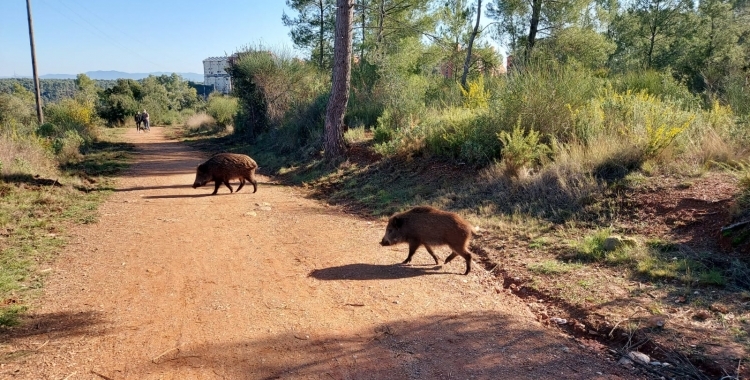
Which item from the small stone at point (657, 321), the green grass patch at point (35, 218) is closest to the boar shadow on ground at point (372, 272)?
the small stone at point (657, 321)

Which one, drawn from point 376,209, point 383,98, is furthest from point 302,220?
point 383,98

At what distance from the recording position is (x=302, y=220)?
330 inches

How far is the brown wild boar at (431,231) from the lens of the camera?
5.57 meters

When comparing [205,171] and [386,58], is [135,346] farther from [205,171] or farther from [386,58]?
[386,58]

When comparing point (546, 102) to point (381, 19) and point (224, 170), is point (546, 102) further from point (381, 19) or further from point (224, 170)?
point (381, 19)

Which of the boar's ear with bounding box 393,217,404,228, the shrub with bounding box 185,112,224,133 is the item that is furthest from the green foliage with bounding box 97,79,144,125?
the boar's ear with bounding box 393,217,404,228

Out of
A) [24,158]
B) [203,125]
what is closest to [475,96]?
[24,158]

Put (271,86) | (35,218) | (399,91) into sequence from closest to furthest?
1. (35,218)
2. (399,91)
3. (271,86)

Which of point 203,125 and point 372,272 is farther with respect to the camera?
point 203,125

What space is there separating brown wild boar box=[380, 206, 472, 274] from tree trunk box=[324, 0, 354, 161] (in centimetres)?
755

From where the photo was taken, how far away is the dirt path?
3590mm

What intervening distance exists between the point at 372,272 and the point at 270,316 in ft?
5.20

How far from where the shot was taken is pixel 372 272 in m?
5.69

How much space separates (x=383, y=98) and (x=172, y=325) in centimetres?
1271
